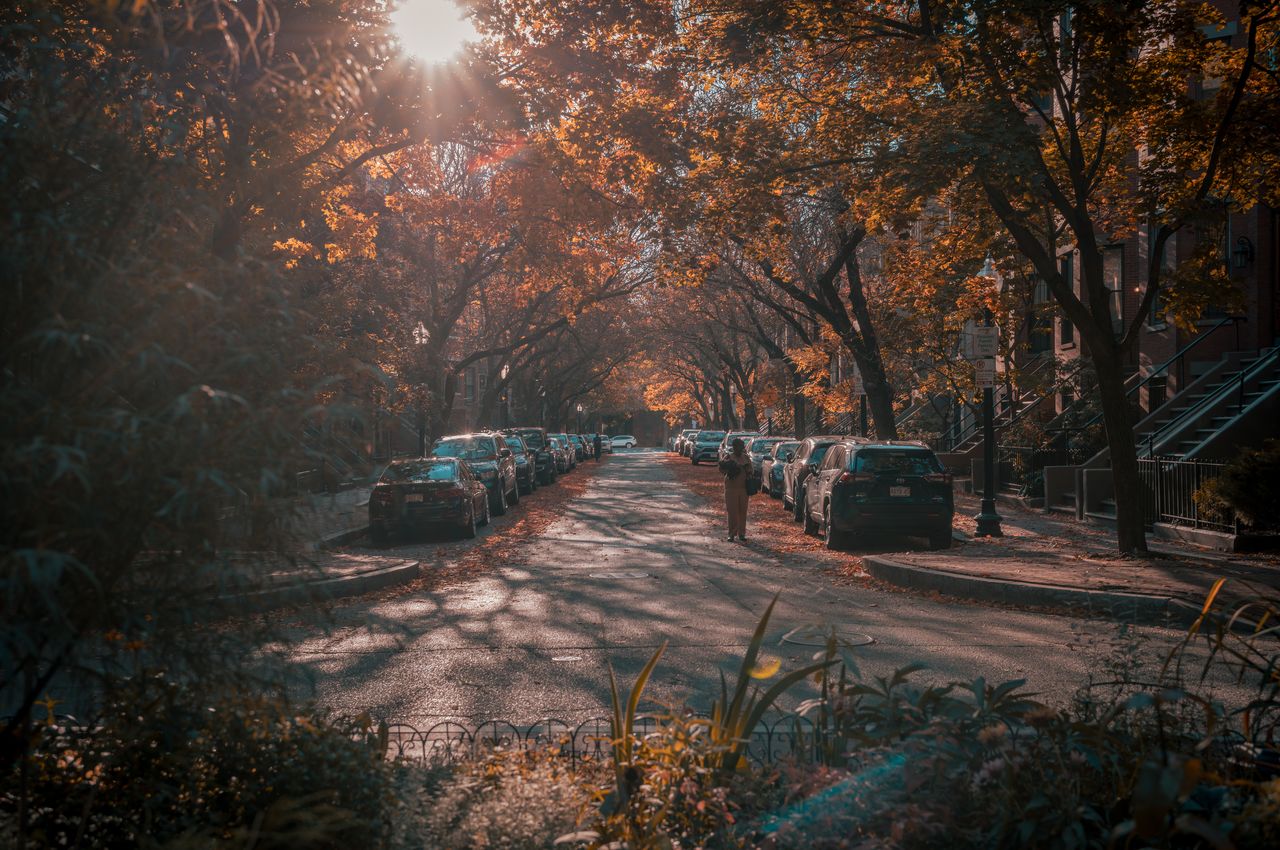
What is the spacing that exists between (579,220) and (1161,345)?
53.1ft

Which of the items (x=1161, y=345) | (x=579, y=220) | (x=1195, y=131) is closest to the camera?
(x=1195, y=131)

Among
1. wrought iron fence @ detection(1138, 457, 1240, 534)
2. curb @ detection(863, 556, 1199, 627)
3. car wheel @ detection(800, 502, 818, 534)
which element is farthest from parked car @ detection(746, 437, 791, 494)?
curb @ detection(863, 556, 1199, 627)

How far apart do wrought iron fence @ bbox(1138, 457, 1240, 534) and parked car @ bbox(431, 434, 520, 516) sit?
14.1 m

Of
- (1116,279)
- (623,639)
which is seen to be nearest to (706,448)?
(1116,279)

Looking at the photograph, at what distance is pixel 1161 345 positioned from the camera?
85.4ft

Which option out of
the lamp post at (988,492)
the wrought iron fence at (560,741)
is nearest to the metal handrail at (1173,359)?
the lamp post at (988,492)

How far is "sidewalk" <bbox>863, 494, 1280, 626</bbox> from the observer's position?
1102cm

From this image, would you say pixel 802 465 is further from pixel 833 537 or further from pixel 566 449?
pixel 566 449

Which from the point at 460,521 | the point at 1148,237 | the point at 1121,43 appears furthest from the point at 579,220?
the point at 1148,237

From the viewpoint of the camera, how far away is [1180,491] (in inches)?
706

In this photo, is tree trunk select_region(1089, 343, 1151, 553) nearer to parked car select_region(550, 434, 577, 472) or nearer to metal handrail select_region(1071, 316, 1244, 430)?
metal handrail select_region(1071, 316, 1244, 430)

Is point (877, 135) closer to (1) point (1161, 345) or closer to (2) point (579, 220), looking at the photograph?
(2) point (579, 220)

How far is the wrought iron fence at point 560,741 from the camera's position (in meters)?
4.92

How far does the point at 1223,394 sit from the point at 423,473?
622 inches
